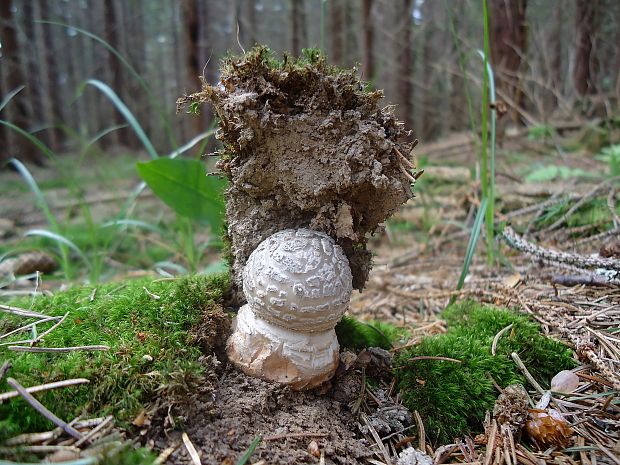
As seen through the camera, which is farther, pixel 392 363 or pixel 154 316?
pixel 392 363

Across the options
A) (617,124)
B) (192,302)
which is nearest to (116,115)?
(617,124)

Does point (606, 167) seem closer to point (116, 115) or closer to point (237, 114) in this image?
point (237, 114)

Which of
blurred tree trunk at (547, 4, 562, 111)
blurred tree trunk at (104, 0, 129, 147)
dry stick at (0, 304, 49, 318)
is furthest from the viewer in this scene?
blurred tree trunk at (104, 0, 129, 147)

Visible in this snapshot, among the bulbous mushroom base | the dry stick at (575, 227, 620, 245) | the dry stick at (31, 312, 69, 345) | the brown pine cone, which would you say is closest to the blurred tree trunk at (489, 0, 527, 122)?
the dry stick at (575, 227, 620, 245)

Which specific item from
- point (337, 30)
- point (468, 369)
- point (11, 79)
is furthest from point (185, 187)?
point (11, 79)

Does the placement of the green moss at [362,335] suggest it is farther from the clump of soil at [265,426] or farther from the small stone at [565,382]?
the small stone at [565,382]

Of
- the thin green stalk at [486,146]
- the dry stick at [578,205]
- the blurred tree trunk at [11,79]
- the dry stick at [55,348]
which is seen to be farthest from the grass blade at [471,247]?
the blurred tree trunk at [11,79]

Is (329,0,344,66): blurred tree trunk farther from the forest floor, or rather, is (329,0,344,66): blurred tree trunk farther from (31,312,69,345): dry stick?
(31,312,69,345): dry stick
